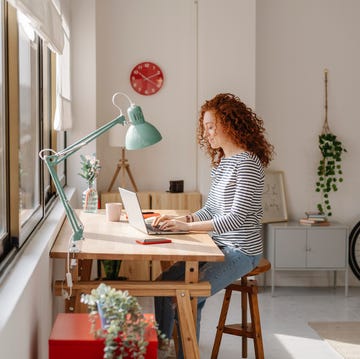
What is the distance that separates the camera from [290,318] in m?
5.46

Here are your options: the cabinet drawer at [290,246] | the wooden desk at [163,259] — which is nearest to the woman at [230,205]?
the wooden desk at [163,259]

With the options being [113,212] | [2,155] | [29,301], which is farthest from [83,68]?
[29,301]

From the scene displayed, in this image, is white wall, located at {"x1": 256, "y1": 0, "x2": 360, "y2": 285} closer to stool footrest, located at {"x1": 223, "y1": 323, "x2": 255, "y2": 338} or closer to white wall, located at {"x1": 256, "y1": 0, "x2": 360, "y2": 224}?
white wall, located at {"x1": 256, "y1": 0, "x2": 360, "y2": 224}

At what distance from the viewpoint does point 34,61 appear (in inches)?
158

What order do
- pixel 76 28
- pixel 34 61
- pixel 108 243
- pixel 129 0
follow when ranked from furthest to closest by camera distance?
pixel 129 0
pixel 76 28
pixel 34 61
pixel 108 243

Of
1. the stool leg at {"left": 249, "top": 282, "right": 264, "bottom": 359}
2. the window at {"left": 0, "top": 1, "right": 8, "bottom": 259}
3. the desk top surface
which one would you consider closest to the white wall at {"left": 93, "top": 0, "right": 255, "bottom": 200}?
the stool leg at {"left": 249, "top": 282, "right": 264, "bottom": 359}

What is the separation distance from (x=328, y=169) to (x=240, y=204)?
2.91 meters

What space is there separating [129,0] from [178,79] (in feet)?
2.73

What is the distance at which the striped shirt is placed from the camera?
3.76 metres

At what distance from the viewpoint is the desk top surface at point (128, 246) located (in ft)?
10.2

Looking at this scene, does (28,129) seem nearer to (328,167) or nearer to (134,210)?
(134,210)

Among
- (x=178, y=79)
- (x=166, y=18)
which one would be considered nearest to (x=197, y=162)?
(x=178, y=79)

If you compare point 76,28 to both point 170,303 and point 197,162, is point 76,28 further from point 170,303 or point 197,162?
point 170,303

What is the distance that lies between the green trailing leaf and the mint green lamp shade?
131 inches
